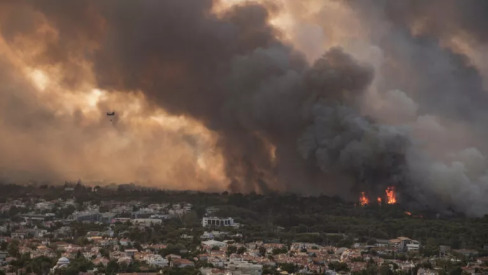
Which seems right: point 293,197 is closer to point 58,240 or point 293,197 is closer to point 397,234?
point 397,234

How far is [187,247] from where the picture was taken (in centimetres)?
5034

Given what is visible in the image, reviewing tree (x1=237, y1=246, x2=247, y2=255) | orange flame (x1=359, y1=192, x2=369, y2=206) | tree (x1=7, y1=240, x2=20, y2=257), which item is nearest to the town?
tree (x1=7, y1=240, x2=20, y2=257)

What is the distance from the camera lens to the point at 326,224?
5847 centimetres

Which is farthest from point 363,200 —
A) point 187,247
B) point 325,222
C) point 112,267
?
point 112,267

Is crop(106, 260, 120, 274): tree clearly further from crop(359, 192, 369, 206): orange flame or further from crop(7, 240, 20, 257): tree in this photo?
crop(359, 192, 369, 206): orange flame

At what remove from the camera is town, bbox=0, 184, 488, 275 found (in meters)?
43.7

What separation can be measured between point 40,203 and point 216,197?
11.8 m

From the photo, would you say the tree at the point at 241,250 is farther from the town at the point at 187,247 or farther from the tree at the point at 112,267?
the tree at the point at 112,267

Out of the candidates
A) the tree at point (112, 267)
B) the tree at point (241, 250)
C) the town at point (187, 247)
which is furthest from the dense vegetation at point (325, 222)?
the tree at point (112, 267)

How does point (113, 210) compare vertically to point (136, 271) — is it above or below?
above

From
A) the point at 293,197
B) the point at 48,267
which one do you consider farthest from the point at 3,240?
the point at 293,197

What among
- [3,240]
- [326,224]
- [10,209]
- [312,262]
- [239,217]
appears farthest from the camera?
[10,209]

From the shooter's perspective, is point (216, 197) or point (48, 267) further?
point (216, 197)

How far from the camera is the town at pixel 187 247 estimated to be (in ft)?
143
